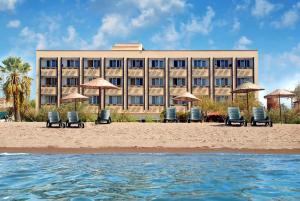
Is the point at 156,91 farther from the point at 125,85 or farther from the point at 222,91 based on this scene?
the point at 222,91

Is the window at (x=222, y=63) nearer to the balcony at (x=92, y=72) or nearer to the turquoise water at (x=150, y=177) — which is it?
the balcony at (x=92, y=72)

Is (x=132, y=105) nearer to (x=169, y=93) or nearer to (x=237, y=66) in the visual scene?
(x=169, y=93)

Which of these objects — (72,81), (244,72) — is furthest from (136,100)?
(244,72)

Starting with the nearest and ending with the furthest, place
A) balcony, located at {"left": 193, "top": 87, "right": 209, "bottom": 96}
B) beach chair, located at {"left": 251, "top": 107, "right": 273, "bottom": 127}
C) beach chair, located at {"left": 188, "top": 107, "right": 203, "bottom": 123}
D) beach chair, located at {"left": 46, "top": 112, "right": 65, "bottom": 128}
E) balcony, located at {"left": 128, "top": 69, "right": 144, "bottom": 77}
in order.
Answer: beach chair, located at {"left": 46, "top": 112, "right": 65, "bottom": 128} < beach chair, located at {"left": 251, "top": 107, "right": 273, "bottom": 127} < beach chair, located at {"left": 188, "top": 107, "right": 203, "bottom": 123} < balcony, located at {"left": 128, "top": 69, "right": 144, "bottom": 77} < balcony, located at {"left": 193, "top": 87, "right": 209, "bottom": 96}

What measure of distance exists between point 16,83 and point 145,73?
19660 mm

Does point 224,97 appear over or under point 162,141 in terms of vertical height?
over

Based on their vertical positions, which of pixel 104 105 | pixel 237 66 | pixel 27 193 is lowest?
pixel 27 193

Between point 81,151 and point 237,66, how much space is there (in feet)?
162

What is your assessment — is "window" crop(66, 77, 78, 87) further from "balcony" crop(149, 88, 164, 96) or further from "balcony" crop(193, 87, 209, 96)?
"balcony" crop(193, 87, 209, 96)

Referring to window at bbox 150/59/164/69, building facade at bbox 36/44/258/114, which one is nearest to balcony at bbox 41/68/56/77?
building facade at bbox 36/44/258/114

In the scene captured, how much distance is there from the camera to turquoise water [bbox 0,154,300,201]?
8617 millimetres

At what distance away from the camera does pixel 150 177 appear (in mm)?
10844

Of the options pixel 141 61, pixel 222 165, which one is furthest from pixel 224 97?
pixel 222 165

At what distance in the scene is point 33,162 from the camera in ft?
46.0
